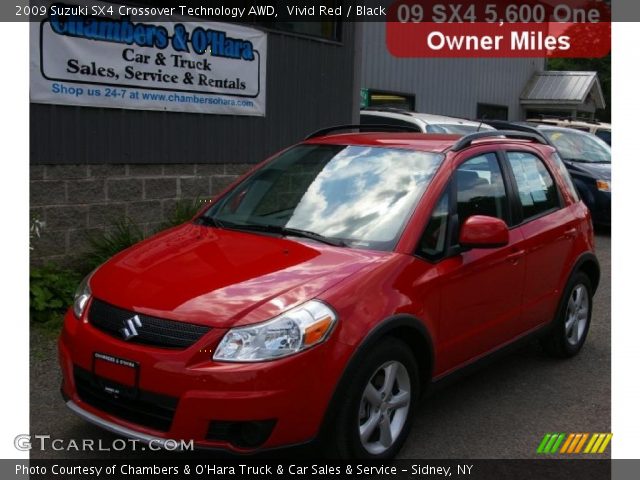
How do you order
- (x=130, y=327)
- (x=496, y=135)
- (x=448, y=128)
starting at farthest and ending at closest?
(x=448, y=128) < (x=496, y=135) < (x=130, y=327)

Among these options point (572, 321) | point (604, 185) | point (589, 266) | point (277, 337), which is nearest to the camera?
point (277, 337)

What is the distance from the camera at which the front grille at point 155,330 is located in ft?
11.0

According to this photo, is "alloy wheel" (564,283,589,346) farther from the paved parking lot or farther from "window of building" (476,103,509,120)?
"window of building" (476,103,509,120)

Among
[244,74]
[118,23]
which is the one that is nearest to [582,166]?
[244,74]

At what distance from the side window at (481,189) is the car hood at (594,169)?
857cm

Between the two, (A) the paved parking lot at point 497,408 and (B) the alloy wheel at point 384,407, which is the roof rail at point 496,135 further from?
(A) the paved parking lot at point 497,408

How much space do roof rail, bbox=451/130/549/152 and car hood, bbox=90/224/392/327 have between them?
1.16m

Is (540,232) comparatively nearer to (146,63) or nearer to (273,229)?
(273,229)

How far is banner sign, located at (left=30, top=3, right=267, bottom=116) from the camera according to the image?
266 inches

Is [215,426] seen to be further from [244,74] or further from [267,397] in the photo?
[244,74]

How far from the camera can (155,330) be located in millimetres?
3414

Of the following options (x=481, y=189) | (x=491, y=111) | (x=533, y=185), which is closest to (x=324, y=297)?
(x=481, y=189)

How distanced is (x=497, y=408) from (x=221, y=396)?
230 centimetres

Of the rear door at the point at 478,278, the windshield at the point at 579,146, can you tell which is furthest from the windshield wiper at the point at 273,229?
the windshield at the point at 579,146
